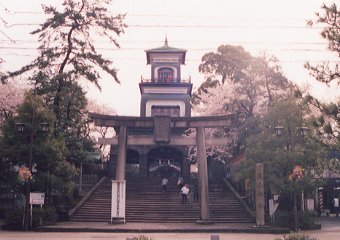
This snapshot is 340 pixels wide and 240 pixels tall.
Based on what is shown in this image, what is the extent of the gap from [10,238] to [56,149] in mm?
6066

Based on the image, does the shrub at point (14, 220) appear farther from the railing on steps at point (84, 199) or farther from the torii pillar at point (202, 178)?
the torii pillar at point (202, 178)

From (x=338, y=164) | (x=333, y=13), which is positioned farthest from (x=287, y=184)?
(x=333, y=13)

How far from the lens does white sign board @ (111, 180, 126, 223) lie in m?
24.6

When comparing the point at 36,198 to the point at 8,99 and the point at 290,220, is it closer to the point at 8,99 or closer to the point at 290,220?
the point at 290,220

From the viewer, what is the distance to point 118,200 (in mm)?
24656

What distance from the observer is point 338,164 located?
1446cm

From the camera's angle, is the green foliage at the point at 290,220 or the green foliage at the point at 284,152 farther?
the green foliage at the point at 290,220

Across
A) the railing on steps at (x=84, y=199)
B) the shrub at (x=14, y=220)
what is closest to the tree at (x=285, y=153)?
the railing on steps at (x=84, y=199)

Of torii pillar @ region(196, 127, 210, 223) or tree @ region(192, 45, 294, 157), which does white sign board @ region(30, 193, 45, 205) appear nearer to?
torii pillar @ region(196, 127, 210, 223)

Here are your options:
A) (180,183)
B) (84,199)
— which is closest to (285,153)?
(180,183)

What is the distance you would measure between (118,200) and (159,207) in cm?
576

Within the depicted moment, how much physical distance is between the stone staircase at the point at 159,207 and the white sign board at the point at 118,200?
87.3 inches

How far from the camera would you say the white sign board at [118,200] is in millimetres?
24641

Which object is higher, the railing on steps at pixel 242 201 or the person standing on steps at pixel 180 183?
the person standing on steps at pixel 180 183
